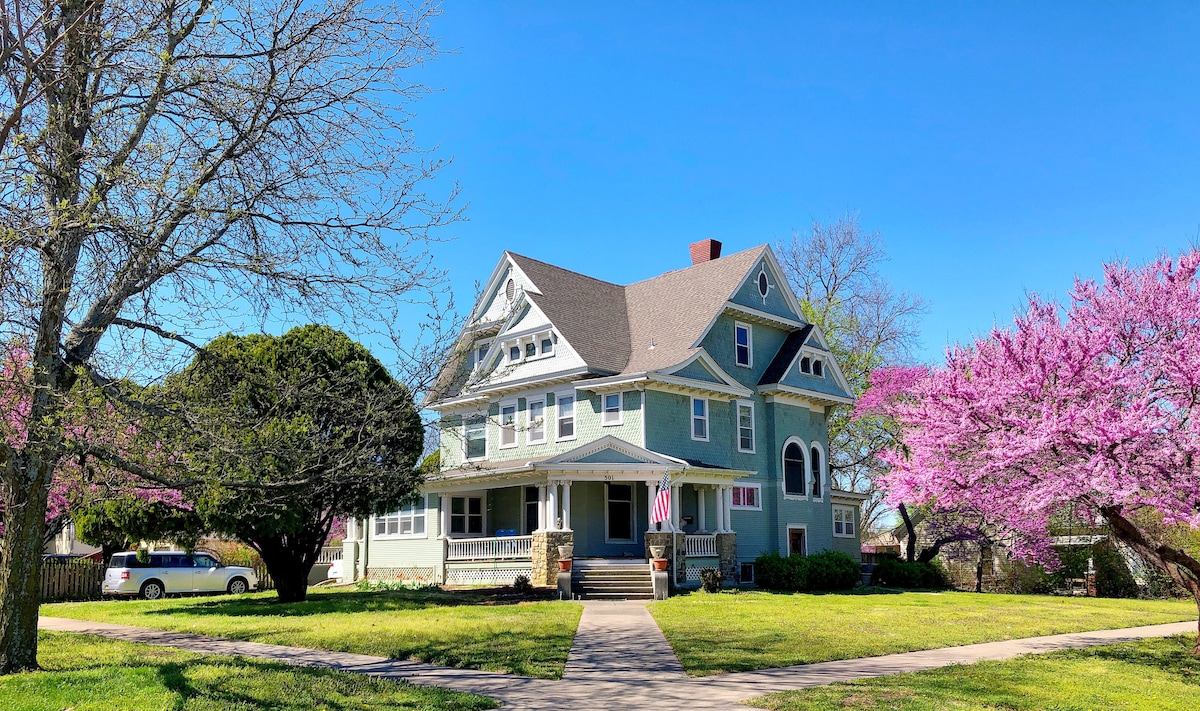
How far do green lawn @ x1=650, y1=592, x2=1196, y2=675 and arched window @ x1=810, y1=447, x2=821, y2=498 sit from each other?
21.1 feet

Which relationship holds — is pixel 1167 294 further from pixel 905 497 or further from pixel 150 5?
pixel 150 5

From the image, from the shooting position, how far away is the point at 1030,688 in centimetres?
1069

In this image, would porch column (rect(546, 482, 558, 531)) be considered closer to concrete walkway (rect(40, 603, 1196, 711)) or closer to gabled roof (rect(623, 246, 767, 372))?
gabled roof (rect(623, 246, 767, 372))

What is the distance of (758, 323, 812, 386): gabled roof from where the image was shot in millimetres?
31250

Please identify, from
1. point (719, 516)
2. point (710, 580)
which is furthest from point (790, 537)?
point (710, 580)

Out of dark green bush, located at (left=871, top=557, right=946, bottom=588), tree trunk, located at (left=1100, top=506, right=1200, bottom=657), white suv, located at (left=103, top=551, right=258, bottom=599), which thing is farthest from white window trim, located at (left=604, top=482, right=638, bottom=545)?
tree trunk, located at (left=1100, top=506, right=1200, bottom=657)

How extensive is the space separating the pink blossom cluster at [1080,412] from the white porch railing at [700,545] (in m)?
12.4

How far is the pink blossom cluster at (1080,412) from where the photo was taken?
1233 centimetres

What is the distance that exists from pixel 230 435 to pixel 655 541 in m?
16.7

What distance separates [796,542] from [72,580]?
22.6 metres

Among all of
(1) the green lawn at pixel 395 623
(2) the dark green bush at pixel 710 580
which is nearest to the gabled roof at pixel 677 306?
(2) the dark green bush at pixel 710 580

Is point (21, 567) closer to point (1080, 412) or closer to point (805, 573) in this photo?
point (1080, 412)

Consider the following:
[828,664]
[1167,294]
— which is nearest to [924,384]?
[1167,294]

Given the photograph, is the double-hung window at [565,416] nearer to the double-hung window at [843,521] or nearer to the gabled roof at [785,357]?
the gabled roof at [785,357]
